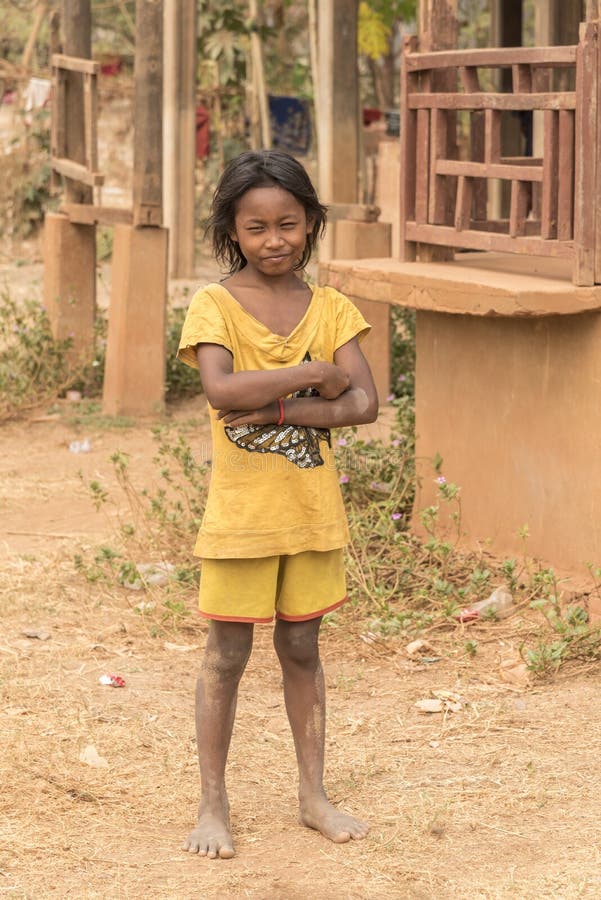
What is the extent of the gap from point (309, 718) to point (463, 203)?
244 cm

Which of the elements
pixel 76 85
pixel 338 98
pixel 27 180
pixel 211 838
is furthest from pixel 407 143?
pixel 27 180

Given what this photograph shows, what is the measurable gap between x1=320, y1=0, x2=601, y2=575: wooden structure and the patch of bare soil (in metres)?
0.58

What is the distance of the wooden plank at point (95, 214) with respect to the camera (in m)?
8.39

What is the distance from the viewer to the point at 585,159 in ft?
15.0

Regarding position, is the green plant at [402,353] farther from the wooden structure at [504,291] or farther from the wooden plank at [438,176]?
the wooden plank at [438,176]

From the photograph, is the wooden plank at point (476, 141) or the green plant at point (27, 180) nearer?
the wooden plank at point (476, 141)

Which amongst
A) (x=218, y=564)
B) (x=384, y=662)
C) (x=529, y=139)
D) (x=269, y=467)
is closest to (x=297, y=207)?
(x=269, y=467)

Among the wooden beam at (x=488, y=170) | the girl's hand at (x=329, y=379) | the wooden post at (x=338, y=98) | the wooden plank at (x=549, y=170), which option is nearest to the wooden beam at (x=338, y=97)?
the wooden post at (x=338, y=98)

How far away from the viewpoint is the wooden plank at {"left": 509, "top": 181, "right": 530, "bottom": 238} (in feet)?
15.9

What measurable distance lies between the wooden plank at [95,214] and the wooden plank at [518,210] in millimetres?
3870

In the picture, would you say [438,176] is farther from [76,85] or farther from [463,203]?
[76,85]

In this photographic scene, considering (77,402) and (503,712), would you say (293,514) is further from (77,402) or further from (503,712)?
(77,402)

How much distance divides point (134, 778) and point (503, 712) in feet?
3.81

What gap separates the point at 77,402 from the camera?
8805 mm
